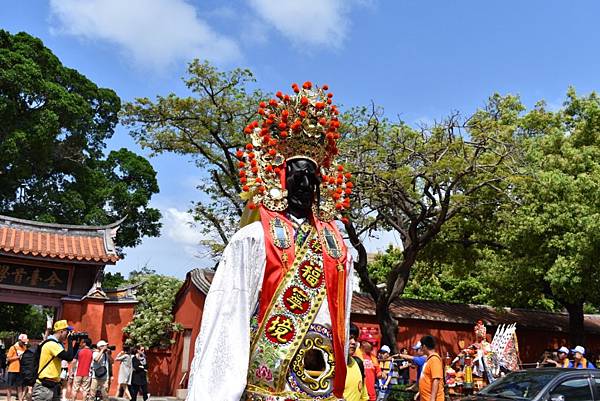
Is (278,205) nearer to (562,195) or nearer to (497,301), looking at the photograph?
(562,195)

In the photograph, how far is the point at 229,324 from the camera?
3.22 m

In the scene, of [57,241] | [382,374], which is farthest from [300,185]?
[57,241]

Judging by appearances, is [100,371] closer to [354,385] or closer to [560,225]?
[354,385]

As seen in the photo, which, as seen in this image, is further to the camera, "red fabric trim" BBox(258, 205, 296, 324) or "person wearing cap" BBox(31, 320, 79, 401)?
"person wearing cap" BBox(31, 320, 79, 401)

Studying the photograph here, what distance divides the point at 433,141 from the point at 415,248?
283cm

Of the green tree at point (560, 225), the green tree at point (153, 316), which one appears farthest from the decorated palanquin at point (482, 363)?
the green tree at point (153, 316)

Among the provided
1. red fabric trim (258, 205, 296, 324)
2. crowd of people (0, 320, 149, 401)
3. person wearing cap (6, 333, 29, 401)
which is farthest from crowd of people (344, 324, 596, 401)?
person wearing cap (6, 333, 29, 401)

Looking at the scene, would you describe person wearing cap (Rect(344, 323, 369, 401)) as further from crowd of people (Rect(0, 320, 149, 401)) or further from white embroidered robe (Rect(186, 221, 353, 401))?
crowd of people (Rect(0, 320, 149, 401))

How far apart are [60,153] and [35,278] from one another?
45.8 feet

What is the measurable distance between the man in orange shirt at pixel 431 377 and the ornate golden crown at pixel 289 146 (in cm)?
376

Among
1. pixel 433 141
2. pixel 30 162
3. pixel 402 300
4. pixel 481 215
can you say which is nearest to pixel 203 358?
pixel 433 141

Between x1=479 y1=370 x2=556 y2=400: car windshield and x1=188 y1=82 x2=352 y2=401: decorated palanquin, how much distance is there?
4.82 metres

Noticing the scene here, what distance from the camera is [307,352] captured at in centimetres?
347

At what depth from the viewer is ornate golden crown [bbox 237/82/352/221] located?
3.83m
